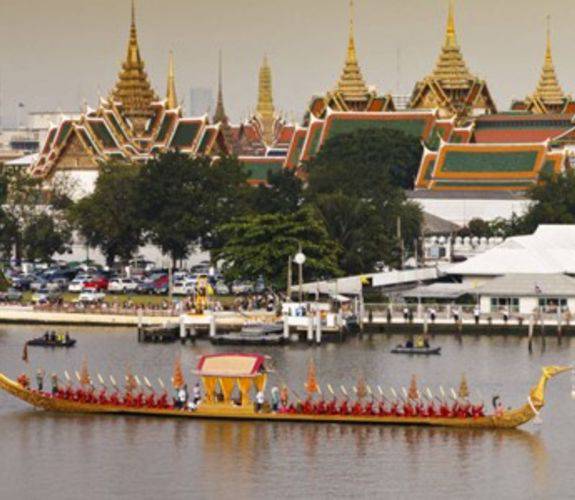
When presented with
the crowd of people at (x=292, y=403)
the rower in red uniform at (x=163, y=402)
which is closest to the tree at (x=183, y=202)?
the crowd of people at (x=292, y=403)

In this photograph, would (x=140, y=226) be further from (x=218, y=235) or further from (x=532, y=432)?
(x=532, y=432)

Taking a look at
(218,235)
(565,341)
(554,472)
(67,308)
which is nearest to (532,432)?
(554,472)

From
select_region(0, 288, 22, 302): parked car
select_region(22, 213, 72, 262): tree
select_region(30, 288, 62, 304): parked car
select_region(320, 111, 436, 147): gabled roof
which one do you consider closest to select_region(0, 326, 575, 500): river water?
select_region(30, 288, 62, 304): parked car

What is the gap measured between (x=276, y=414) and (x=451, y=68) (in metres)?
92.7

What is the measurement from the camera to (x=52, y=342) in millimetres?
75562

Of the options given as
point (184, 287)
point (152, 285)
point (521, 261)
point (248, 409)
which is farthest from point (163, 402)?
point (152, 285)

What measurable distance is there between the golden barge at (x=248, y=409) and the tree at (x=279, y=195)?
129ft

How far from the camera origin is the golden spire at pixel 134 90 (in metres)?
132

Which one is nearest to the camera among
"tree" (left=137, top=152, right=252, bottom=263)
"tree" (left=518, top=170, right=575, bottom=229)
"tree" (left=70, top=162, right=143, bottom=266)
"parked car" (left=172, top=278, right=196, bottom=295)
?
"parked car" (left=172, top=278, right=196, bottom=295)

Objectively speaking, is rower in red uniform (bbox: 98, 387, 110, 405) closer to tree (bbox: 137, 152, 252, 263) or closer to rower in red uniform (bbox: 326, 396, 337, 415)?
rower in red uniform (bbox: 326, 396, 337, 415)

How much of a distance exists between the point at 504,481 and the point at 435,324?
28.9 m

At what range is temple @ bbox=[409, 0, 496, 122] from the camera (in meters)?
145

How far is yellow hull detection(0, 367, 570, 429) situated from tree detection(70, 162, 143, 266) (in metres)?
41.5

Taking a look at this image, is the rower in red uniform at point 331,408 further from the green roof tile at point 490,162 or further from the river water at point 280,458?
the green roof tile at point 490,162
